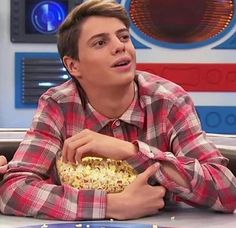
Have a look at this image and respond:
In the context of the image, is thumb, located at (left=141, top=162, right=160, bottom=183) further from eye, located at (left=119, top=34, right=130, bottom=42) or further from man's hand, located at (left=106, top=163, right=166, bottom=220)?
eye, located at (left=119, top=34, right=130, bottom=42)

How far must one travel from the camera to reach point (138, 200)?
945 millimetres

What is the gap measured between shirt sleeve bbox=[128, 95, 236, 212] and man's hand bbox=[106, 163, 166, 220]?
24mm

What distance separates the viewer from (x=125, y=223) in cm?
90

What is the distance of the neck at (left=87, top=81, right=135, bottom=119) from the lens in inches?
43.4

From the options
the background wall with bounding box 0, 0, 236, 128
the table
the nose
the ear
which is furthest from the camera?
the background wall with bounding box 0, 0, 236, 128

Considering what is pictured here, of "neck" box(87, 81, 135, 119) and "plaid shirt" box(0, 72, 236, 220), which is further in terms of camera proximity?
"neck" box(87, 81, 135, 119)

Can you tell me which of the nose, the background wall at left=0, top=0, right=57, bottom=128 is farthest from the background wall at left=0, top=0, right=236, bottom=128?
the nose

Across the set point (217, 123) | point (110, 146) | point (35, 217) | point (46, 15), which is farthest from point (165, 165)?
point (46, 15)

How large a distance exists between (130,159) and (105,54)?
0.21 meters

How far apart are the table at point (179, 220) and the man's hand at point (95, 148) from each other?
0.11 metres

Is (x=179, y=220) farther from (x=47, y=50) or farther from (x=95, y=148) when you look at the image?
(x=47, y=50)

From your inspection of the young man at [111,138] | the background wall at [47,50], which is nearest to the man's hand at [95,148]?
the young man at [111,138]

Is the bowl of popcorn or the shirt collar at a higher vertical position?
the shirt collar

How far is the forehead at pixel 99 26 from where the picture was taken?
1075 millimetres
